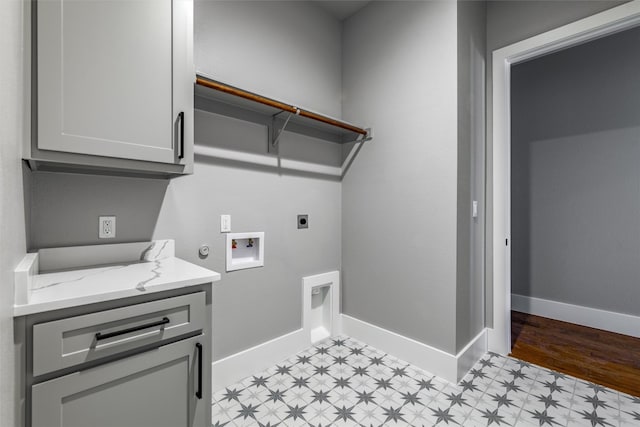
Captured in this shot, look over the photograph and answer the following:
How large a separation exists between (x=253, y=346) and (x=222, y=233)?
817 mm

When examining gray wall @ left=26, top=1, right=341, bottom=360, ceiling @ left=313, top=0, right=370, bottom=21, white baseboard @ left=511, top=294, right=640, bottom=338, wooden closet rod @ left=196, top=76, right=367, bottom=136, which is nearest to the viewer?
gray wall @ left=26, top=1, right=341, bottom=360

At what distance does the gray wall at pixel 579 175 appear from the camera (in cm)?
270

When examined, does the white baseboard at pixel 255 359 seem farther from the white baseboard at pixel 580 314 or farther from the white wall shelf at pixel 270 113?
the white baseboard at pixel 580 314

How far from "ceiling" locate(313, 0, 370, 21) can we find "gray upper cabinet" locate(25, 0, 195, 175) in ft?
4.79

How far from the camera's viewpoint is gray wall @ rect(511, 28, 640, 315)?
106 inches

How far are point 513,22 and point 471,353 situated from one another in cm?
248

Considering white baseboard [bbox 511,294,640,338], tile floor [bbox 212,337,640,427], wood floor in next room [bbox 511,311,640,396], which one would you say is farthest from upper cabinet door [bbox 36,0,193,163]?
white baseboard [bbox 511,294,640,338]

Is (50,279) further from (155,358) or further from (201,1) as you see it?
(201,1)

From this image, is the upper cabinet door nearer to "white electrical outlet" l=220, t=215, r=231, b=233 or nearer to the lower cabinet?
"white electrical outlet" l=220, t=215, r=231, b=233

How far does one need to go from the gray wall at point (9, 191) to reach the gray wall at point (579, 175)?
399cm

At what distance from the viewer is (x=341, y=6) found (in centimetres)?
248

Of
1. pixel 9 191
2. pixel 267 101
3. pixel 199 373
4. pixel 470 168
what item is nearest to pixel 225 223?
pixel 267 101

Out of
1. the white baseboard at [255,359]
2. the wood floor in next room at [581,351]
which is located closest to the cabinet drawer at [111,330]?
the white baseboard at [255,359]

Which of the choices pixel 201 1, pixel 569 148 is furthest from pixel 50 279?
pixel 569 148
